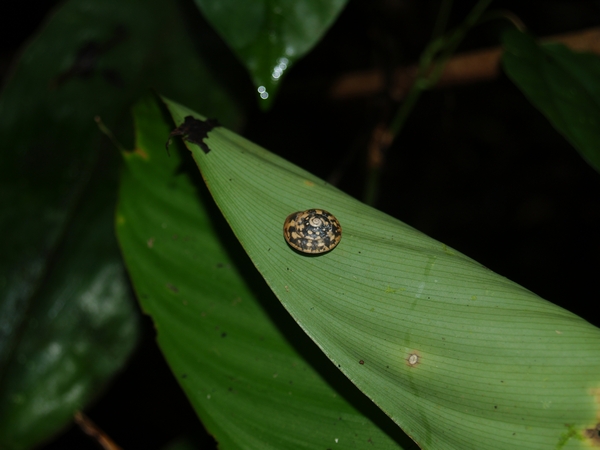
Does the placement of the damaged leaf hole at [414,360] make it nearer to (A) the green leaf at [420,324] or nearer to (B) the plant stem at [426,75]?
(A) the green leaf at [420,324]

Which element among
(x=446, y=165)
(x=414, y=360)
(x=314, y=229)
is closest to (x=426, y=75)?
(x=446, y=165)

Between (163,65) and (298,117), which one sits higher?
(298,117)

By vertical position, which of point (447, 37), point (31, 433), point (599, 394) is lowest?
point (31, 433)

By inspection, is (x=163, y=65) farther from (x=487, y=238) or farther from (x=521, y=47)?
(x=487, y=238)

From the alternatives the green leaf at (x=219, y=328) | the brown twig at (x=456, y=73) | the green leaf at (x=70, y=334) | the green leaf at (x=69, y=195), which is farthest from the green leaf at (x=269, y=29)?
the brown twig at (x=456, y=73)

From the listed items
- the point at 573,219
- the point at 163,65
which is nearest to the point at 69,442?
the point at 163,65

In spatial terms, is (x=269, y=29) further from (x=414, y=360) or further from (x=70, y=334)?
(x=70, y=334)
